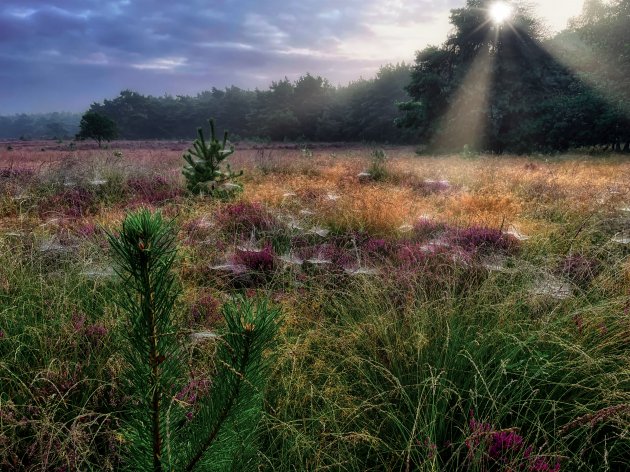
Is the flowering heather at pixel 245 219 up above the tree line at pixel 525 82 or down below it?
below

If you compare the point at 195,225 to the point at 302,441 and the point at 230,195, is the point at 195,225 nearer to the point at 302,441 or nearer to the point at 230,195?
the point at 230,195

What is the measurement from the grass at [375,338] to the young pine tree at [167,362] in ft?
0.66

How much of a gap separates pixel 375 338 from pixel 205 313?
1.26m

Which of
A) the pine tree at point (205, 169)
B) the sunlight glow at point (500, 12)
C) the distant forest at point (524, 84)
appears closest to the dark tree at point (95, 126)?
the distant forest at point (524, 84)

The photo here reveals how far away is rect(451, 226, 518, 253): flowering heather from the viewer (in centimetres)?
435

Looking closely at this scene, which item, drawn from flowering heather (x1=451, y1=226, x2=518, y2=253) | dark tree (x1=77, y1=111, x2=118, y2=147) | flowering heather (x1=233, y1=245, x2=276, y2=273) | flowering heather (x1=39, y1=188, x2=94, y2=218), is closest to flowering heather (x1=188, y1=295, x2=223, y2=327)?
flowering heather (x1=233, y1=245, x2=276, y2=273)

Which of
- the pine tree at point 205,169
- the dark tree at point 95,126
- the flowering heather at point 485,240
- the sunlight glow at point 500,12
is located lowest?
the flowering heather at point 485,240

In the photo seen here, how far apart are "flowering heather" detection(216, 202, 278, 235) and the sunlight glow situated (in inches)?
1067

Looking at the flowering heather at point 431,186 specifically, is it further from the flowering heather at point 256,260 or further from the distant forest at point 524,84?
the distant forest at point 524,84

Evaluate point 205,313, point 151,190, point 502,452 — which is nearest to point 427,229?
point 205,313

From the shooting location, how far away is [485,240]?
14.9 feet

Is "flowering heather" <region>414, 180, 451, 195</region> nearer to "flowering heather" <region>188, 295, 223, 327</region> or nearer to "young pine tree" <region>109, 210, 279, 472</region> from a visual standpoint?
"flowering heather" <region>188, 295, 223, 327</region>

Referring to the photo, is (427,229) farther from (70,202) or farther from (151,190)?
(70,202)

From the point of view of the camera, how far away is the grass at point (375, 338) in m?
1.78
